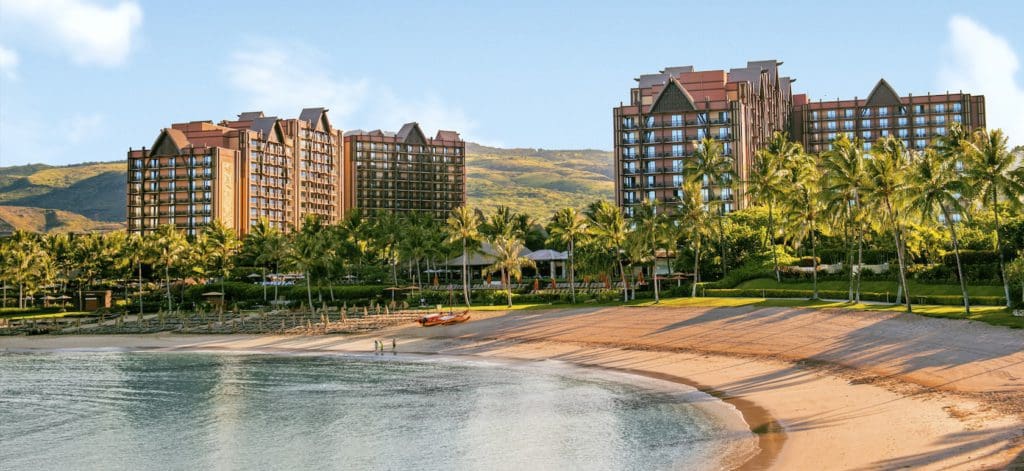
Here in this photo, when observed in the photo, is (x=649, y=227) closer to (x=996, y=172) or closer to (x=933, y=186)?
(x=933, y=186)

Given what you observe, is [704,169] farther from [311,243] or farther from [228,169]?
[228,169]

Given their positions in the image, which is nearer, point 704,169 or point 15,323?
point 704,169

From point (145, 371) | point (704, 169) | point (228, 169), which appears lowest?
point (145, 371)

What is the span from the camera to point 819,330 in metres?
53.6

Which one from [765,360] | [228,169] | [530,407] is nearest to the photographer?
[530,407]

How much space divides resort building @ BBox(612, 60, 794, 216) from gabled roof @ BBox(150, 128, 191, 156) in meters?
95.0

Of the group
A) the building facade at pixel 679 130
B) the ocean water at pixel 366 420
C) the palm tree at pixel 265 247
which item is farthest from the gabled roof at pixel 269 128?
the ocean water at pixel 366 420

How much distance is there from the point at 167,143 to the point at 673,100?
108 meters

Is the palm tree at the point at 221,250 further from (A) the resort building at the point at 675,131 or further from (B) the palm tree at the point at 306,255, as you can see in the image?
(A) the resort building at the point at 675,131

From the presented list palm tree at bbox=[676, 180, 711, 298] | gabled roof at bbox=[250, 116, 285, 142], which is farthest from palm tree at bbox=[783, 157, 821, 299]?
gabled roof at bbox=[250, 116, 285, 142]

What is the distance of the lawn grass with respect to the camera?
64.4 metres

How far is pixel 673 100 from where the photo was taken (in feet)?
479

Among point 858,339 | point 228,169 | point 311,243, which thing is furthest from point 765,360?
point 228,169

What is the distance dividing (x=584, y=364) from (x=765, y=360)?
456 inches
